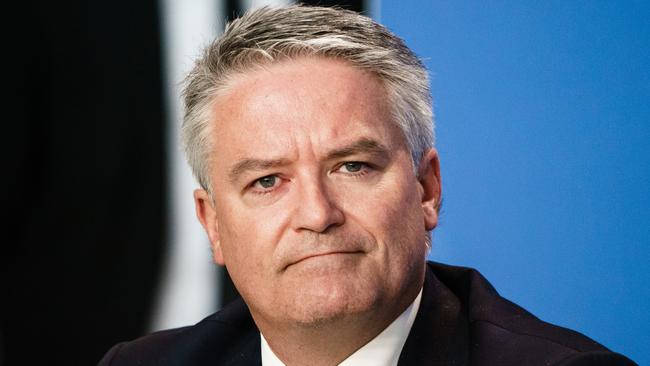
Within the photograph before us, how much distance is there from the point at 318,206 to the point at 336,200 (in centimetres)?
6

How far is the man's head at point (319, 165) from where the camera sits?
68.1 inches

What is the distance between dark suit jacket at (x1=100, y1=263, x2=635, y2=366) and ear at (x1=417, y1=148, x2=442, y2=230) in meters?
0.12

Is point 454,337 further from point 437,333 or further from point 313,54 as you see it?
point 313,54

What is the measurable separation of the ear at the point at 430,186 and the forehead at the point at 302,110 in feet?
0.36

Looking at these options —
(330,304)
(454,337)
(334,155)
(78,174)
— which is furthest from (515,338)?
(78,174)

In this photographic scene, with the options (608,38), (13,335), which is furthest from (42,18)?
(608,38)

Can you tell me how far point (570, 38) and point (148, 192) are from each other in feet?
3.89

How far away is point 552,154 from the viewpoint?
2.47 metres

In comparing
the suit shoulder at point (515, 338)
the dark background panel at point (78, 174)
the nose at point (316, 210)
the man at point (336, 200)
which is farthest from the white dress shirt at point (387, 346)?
the dark background panel at point (78, 174)

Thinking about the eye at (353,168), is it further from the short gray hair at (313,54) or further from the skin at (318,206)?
the short gray hair at (313,54)

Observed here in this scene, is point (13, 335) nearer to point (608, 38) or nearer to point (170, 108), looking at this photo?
point (170, 108)

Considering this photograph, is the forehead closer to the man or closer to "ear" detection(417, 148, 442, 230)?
the man

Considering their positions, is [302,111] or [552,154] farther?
[552,154]

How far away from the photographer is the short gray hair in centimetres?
188
